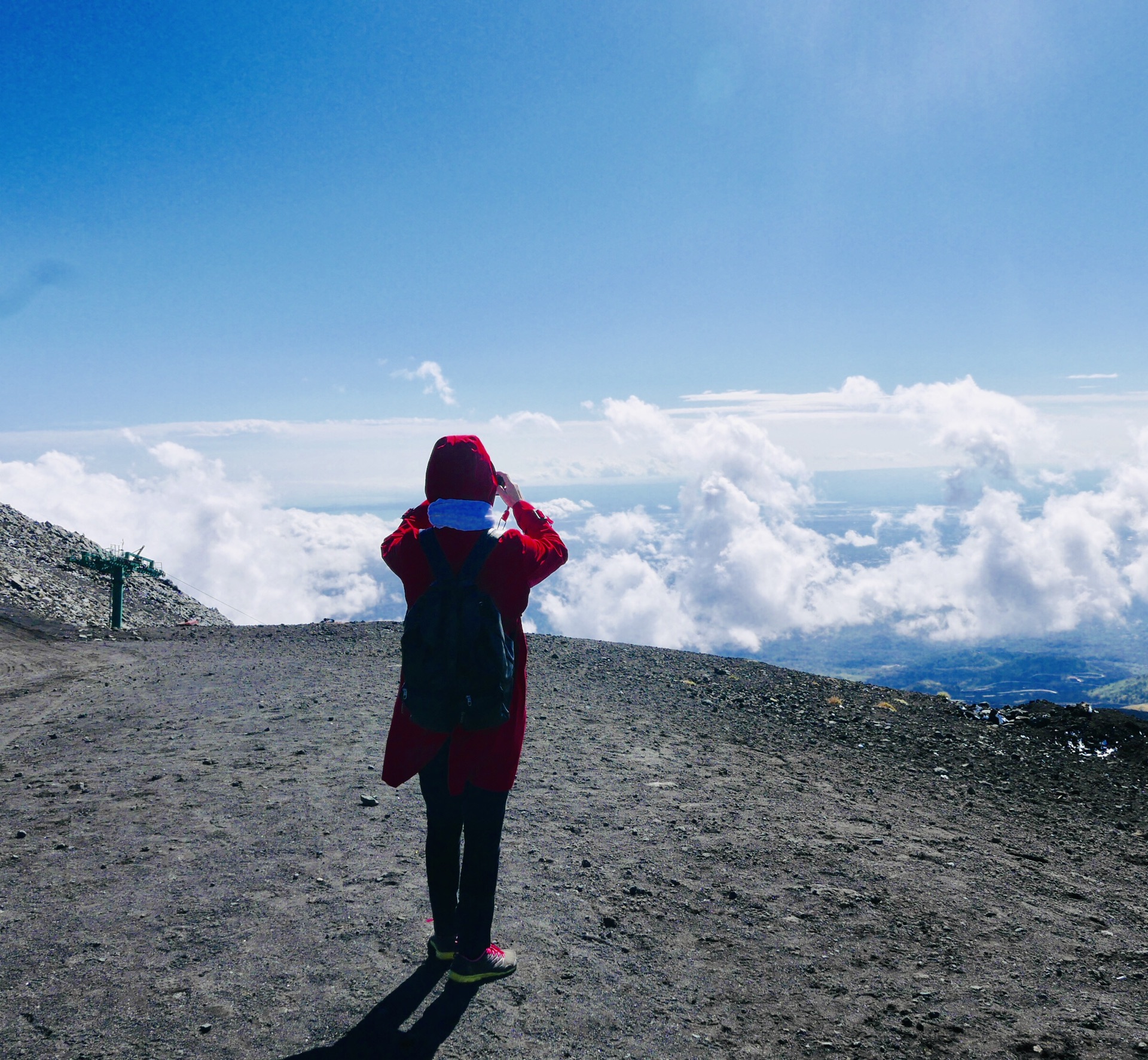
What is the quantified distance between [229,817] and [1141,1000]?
20.5 ft

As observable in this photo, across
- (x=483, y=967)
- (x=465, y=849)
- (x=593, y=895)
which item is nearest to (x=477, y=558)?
(x=465, y=849)

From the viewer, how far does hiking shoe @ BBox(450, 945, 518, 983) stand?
11.6 ft

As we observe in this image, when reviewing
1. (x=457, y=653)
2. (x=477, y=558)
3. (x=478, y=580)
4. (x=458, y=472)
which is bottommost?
(x=457, y=653)

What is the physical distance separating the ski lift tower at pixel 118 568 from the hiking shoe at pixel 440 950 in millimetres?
18848

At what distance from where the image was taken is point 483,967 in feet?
11.7

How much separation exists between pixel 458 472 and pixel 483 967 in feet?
8.21

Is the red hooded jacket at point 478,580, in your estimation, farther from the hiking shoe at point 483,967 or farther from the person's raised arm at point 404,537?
the hiking shoe at point 483,967

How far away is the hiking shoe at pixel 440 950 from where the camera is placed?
369cm

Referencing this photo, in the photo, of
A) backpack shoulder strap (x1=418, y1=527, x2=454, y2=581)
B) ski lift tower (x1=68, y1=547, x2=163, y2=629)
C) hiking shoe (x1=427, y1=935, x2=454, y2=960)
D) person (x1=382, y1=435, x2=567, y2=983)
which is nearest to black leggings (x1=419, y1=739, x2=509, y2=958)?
person (x1=382, y1=435, x2=567, y2=983)

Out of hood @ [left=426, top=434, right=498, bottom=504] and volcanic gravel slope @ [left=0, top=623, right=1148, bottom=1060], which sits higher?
hood @ [left=426, top=434, right=498, bottom=504]

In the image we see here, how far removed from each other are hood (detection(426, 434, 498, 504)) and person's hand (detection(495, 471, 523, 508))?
0.22 meters

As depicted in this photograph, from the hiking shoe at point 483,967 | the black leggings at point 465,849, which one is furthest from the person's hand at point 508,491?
the hiking shoe at point 483,967

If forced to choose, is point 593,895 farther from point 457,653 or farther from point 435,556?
point 435,556

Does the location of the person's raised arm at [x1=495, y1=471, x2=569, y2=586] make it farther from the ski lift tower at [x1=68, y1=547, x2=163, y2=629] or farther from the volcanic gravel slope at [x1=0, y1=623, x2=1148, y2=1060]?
the ski lift tower at [x1=68, y1=547, x2=163, y2=629]
